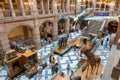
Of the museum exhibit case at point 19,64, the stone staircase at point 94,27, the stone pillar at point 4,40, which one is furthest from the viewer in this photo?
the stone staircase at point 94,27

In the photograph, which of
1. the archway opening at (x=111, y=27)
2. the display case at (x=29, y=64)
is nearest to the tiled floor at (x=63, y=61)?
the display case at (x=29, y=64)

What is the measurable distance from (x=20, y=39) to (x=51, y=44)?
187 inches

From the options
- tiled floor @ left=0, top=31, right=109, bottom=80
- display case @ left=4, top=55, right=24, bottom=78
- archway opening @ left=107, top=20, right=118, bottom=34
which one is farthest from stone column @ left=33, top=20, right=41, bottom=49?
archway opening @ left=107, top=20, right=118, bottom=34

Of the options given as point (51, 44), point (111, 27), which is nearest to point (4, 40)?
point (51, 44)

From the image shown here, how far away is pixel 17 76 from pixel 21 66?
95 centimetres

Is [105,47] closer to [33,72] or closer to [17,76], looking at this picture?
[33,72]

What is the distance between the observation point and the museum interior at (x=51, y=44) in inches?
362

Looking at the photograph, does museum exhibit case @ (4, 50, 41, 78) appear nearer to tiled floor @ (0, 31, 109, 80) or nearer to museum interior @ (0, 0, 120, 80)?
museum interior @ (0, 0, 120, 80)

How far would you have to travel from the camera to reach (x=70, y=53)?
14.1m

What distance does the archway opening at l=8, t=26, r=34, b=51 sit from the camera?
14.3 metres

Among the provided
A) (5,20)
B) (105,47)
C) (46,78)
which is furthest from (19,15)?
(105,47)

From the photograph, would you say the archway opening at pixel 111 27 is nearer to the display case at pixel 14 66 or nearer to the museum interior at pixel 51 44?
the museum interior at pixel 51 44

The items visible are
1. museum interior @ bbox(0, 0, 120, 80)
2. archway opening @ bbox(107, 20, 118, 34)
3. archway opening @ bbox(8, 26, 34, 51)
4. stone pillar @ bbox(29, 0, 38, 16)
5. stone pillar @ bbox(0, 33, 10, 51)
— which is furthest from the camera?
archway opening @ bbox(107, 20, 118, 34)

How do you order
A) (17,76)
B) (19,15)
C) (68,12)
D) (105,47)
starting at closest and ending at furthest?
(17,76)
(19,15)
(105,47)
(68,12)
